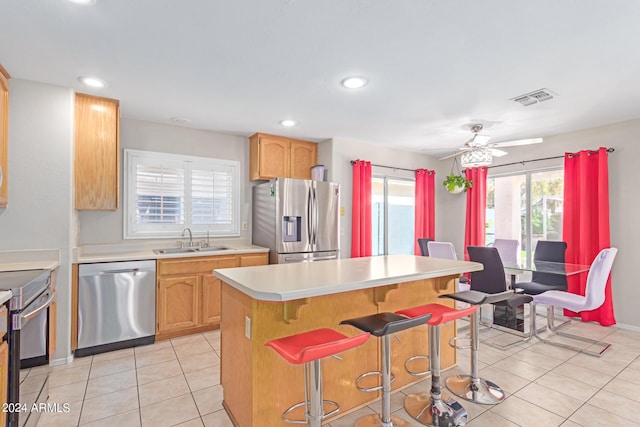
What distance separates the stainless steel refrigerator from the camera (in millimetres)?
3998

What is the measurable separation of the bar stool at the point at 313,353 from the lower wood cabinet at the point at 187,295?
2.21m

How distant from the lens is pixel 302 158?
15.3ft

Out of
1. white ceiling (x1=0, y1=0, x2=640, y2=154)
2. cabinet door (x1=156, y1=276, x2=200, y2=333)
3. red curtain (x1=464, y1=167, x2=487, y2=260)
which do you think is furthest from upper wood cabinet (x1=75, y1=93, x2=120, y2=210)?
red curtain (x1=464, y1=167, x2=487, y2=260)

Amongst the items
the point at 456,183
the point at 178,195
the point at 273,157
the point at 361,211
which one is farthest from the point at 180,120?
the point at 456,183

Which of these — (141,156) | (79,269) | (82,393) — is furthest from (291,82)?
(82,393)

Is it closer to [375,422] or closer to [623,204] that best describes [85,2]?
[375,422]

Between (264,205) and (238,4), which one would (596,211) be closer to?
(264,205)

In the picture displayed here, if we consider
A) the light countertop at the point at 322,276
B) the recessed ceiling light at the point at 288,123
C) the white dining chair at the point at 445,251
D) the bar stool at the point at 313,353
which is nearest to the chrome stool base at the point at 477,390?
the light countertop at the point at 322,276

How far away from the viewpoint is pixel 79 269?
291 cm

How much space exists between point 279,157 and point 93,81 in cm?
222

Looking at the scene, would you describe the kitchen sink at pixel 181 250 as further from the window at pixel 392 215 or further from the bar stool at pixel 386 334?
the bar stool at pixel 386 334

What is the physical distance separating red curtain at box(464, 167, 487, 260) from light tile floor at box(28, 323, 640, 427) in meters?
2.16

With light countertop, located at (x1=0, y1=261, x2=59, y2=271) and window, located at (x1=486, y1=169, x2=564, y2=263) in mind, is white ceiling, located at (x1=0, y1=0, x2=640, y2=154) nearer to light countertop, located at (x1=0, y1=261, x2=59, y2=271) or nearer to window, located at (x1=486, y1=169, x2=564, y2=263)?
window, located at (x1=486, y1=169, x2=564, y2=263)

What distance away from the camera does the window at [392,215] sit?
17.0 ft
